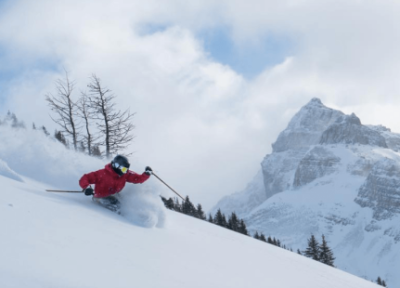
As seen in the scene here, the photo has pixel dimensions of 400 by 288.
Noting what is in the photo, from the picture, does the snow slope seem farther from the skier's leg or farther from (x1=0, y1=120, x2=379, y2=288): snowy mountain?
the skier's leg

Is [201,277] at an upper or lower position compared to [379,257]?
lower

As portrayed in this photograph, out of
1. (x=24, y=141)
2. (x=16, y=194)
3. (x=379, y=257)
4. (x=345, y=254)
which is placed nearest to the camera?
(x=16, y=194)

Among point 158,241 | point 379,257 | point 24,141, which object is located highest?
point 379,257

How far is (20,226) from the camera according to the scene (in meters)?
5.13

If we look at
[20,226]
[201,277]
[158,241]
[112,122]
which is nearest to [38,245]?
[20,226]

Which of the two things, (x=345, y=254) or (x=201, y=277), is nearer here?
(x=201, y=277)

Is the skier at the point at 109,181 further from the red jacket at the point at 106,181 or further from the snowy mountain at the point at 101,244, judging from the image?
the snowy mountain at the point at 101,244

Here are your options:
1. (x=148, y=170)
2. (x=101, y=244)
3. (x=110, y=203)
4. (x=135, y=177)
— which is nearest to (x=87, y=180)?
(x=110, y=203)

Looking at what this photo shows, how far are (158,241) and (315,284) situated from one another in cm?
328

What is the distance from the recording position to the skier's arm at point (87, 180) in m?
8.64

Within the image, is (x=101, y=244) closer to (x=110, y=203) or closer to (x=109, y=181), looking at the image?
(x=110, y=203)

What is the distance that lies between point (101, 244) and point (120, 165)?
3389 mm

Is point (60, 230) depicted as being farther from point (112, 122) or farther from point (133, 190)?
point (112, 122)

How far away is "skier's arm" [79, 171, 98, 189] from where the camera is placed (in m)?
8.64
